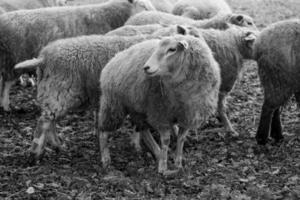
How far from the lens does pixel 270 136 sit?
28.3ft

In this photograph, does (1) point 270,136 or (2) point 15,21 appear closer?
(1) point 270,136

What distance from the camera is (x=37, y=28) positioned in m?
10.0

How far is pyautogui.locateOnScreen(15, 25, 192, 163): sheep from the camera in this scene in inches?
306

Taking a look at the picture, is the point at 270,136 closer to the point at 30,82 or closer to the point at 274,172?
the point at 274,172

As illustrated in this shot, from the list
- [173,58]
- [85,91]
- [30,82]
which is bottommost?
[30,82]

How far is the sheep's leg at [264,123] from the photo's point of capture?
Answer: 26.7 feet

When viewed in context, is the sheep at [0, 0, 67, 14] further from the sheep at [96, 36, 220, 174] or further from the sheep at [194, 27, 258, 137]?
the sheep at [96, 36, 220, 174]

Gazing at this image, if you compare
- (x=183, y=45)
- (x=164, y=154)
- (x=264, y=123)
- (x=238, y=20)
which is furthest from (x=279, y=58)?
(x=238, y=20)

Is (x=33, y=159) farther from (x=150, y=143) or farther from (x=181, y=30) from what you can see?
(x=181, y=30)

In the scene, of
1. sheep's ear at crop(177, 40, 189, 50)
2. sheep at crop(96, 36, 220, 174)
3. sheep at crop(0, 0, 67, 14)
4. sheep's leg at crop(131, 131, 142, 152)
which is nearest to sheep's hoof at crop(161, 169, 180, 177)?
sheep at crop(96, 36, 220, 174)

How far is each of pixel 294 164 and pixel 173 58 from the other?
2052mm

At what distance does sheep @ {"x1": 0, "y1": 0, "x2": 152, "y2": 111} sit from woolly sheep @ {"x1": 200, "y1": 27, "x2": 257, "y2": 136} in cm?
247

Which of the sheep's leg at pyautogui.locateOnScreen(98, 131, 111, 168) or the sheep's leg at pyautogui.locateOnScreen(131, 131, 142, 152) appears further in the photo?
the sheep's leg at pyautogui.locateOnScreen(131, 131, 142, 152)

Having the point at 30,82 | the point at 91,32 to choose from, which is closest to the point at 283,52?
the point at 91,32
